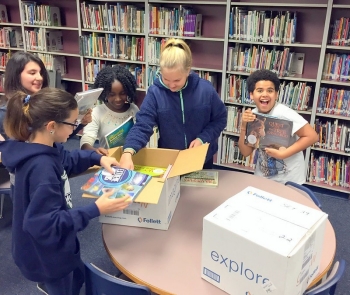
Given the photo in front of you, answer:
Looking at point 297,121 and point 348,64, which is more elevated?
point 348,64

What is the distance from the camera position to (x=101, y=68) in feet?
13.3

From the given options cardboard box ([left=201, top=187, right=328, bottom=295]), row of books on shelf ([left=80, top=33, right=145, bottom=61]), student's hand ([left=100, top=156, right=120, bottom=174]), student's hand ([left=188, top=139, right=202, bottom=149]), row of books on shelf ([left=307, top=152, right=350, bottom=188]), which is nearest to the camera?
cardboard box ([left=201, top=187, right=328, bottom=295])

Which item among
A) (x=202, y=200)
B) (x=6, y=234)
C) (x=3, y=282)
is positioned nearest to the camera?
(x=202, y=200)

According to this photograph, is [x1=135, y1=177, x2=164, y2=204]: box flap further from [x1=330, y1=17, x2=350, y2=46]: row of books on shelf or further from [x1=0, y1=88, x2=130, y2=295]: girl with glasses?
[x1=330, y1=17, x2=350, y2=46]: row of books on shelf

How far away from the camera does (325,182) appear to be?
3.24 metres

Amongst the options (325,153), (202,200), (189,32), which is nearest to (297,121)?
(202,200)

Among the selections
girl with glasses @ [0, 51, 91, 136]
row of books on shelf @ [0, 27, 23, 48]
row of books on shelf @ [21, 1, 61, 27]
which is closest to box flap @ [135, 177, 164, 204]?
girl with glasses @ [0, 51, 91, 136]

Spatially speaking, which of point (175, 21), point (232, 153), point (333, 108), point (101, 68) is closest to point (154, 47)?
point (175, 21)

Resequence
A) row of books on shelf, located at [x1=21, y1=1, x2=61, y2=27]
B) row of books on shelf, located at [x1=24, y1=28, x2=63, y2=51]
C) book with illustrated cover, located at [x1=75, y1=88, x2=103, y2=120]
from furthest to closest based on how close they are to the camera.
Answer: row of books on shelf, located at [x1=24, y1=28, x2=63, y2=51] < row of books on shelf, located at [x1=21, y1=1, x2=61, y2=27] < book with illustrated cover, located at [x1=75, y1=88, x2=103, y2=120]

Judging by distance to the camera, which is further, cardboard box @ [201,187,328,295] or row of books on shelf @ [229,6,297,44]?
row of books on shelf @ [229,6,297,44]

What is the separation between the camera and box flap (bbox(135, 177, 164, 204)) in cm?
116

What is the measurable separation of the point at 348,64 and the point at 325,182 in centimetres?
112

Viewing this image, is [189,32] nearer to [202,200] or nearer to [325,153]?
[325,153]

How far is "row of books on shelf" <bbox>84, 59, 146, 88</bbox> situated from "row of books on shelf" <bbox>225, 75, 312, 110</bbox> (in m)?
1.04
